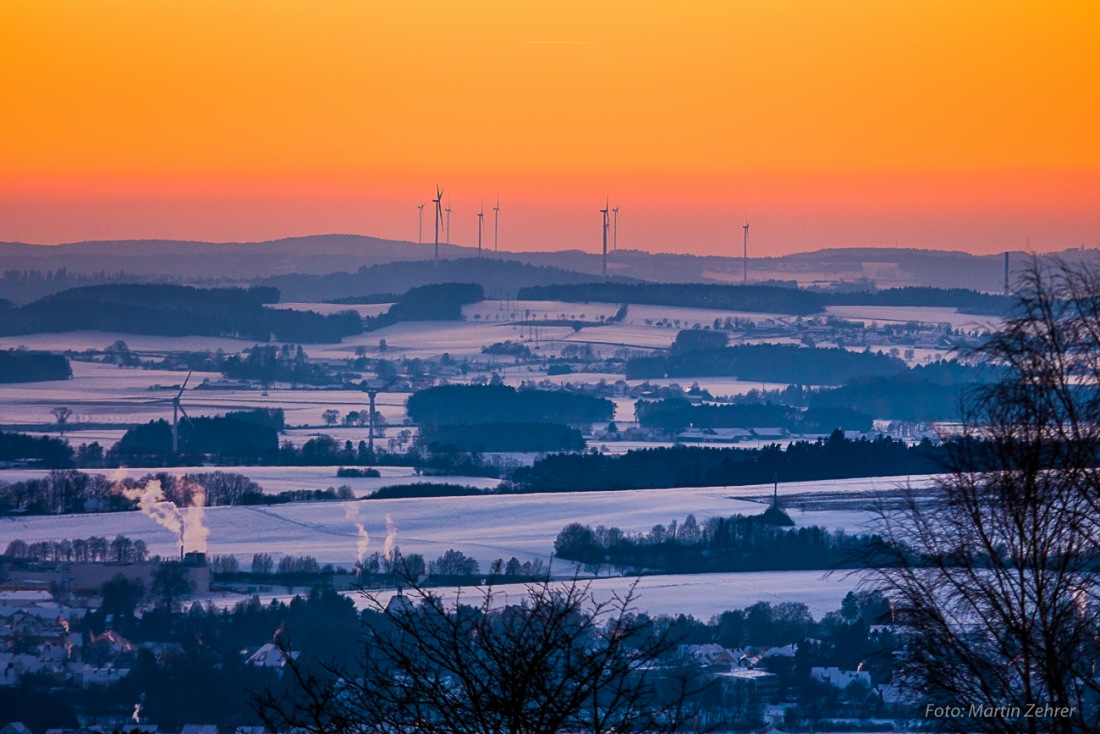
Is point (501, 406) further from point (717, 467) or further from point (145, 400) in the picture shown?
point (717, 467)

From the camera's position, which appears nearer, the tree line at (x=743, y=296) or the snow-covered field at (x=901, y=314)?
the snow-covered field at (x=901, y=314)

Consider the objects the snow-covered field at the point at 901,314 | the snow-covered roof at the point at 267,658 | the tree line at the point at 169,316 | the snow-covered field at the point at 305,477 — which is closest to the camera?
the snow-covered roof at the point at 267,658

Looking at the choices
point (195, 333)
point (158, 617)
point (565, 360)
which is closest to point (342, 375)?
point (565, 360)

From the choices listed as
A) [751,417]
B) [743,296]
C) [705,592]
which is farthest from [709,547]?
[743,296]

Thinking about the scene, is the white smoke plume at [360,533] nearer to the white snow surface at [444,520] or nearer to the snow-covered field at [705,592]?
the white snow surface at [444,520]

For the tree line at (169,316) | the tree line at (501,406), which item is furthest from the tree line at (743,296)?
the tree line at (501,406)

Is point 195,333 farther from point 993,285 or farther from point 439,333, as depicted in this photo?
point 993,285

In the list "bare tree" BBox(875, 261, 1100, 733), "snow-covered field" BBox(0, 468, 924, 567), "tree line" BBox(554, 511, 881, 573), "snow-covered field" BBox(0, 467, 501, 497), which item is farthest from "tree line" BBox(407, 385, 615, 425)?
"bare tree" BBox(875, 261, 1100, 733)
